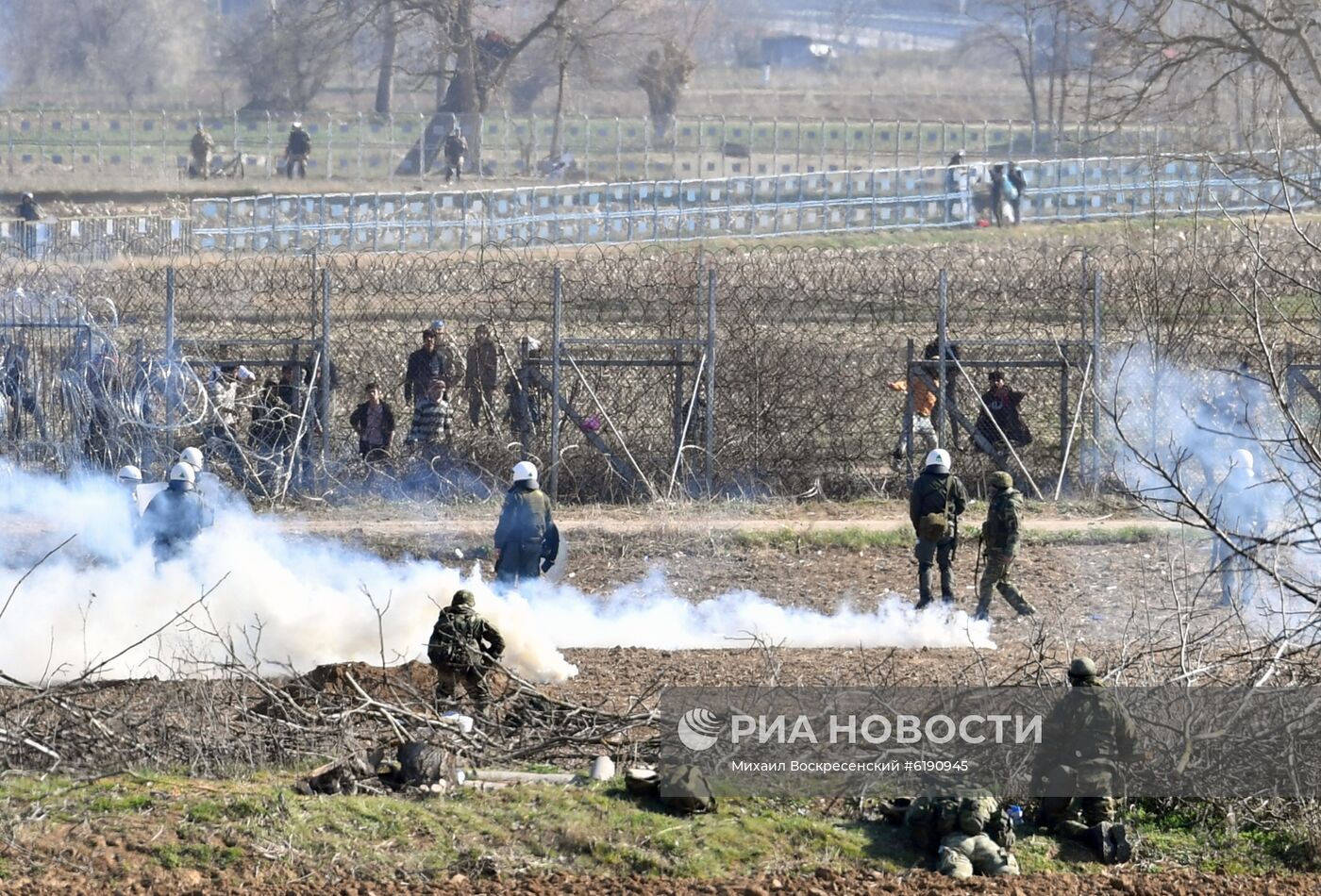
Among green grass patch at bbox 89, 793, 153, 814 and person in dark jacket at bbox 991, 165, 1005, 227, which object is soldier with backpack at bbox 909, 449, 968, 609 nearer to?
green grass patch at bbox 89, 793, 153, 814

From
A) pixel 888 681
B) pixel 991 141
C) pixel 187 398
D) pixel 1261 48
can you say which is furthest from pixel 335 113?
pixel 888 681

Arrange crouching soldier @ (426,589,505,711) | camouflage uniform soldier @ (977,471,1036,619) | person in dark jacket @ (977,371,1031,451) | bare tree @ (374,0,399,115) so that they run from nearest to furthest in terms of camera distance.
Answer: crouching soldier @ (426,589,505,711) → camouflage uniform soldier @ (977,471,1036,619) → person in dark jacket @ (977,371,1031,451) → bare tree @ (374,0,399,115)

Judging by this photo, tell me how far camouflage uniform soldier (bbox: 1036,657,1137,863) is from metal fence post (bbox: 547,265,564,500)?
824 centimetres

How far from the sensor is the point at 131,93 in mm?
58094

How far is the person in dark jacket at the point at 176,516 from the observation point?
12.6 metres

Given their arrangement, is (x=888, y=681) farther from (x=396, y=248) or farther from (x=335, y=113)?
(x=335, y=113)

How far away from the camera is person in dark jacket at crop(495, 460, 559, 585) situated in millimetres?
12273

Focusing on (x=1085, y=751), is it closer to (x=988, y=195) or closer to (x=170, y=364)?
(x=170, y=364)

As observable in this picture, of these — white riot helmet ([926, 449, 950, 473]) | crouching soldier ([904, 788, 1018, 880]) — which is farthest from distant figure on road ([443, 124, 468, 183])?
crouching soldier ([904, 788, 1018, 880])

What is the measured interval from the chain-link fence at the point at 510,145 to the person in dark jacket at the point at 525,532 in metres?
28.2

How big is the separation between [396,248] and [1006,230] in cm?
1179

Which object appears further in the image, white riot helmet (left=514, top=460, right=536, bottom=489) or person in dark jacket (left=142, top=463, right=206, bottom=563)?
person in dark jacket (left=142, top=463, right=206, bottom=563)

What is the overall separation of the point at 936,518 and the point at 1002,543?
0.59 meters

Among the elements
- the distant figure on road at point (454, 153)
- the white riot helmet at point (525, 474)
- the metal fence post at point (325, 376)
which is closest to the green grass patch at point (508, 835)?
the white riot helmet at point (525, 474)
